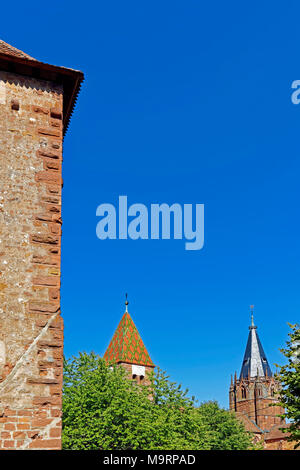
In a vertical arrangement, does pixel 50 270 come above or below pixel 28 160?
below

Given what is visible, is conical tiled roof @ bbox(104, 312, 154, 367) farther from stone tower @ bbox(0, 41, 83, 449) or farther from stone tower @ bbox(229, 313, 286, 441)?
stone tower @ bbox(229, 313, 286, 441)

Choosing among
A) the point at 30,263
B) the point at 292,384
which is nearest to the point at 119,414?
the point at 292,384

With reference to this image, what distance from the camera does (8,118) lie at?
9.09 meters

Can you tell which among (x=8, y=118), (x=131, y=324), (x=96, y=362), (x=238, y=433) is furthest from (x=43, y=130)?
(x=131, y=324)

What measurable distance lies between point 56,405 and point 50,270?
6.67ft

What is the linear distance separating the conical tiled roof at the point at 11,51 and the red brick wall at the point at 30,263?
0.36 metres

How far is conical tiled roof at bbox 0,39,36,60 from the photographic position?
9.39 m

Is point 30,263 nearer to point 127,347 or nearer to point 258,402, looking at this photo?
point 127,347

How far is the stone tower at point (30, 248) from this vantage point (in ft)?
25.2

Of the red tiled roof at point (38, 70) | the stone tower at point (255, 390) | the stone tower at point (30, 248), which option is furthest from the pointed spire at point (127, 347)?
the stone tower at point (255, 390)

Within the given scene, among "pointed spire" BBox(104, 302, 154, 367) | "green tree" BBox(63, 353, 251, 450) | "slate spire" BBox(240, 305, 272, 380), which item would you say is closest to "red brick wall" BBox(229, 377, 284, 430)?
"slate spire" BBox(240, 305, 272, 380)

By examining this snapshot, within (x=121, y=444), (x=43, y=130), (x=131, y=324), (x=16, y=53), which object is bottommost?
(x=121, y=444)
